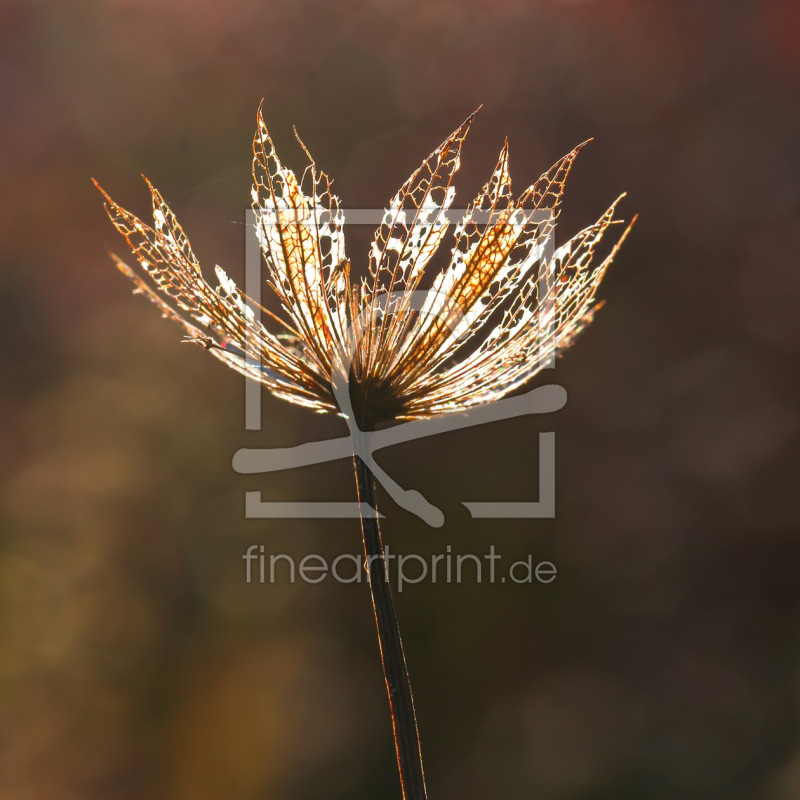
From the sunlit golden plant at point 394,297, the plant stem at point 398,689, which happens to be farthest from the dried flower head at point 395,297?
the plant stem at point 398,689

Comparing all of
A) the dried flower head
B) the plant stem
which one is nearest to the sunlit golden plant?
the dried flower head

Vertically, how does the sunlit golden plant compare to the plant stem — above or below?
above

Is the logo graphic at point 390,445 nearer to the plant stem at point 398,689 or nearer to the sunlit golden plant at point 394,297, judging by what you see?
the sunlit golden plant at point 394,297

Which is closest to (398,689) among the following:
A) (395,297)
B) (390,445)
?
(395,297)

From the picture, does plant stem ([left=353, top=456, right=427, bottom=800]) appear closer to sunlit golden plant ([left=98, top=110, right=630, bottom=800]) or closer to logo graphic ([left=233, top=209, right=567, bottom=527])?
sunlit golden plant ([left=98, top=110, right=630, bottom=800])

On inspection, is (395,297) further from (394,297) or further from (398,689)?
(398,689)

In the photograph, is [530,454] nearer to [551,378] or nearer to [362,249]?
[551,378]

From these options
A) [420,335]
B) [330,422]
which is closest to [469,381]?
[420,335]

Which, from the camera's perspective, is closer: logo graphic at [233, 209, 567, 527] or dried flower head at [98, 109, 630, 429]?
dried flower head at [98, 109, 630, 429]

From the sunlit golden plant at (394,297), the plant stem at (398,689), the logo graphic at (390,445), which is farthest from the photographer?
the logo graphic at (390,445)
